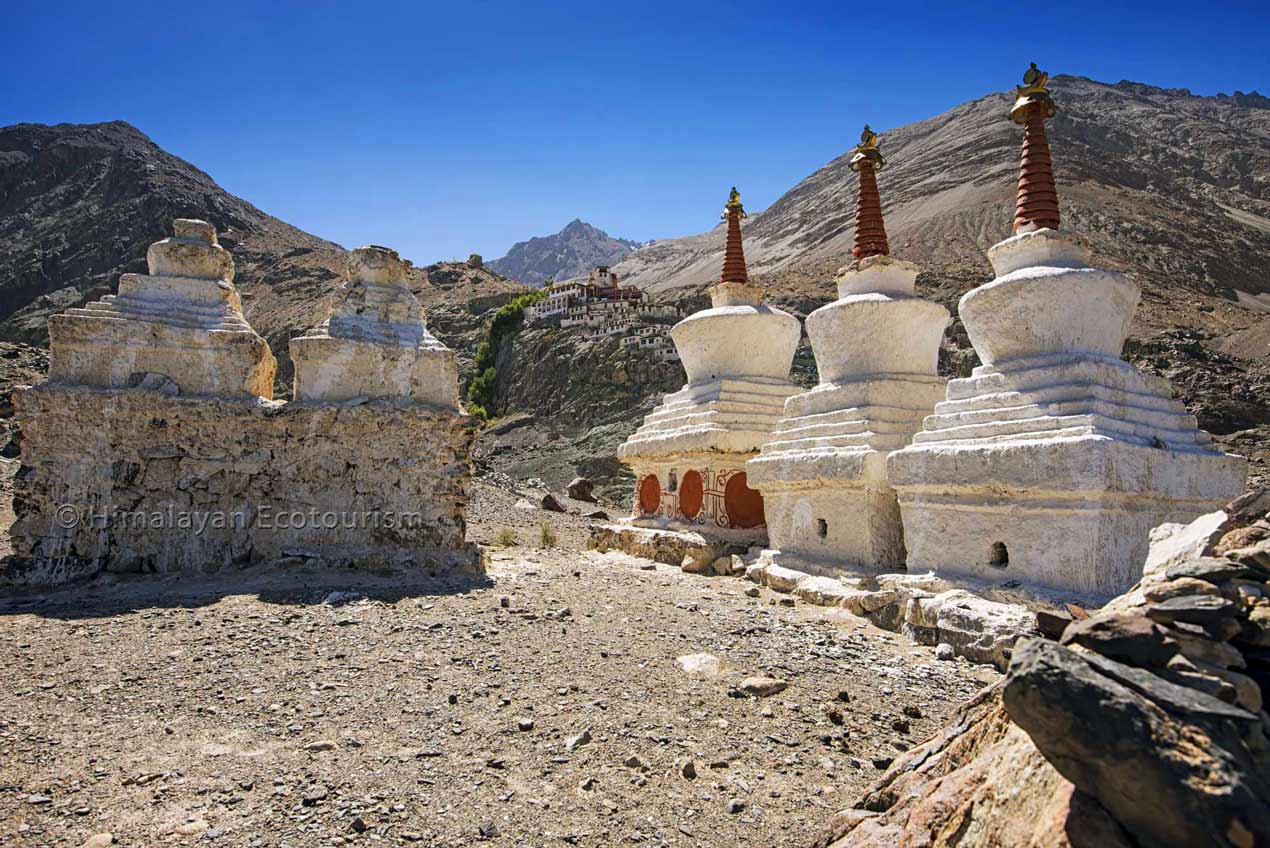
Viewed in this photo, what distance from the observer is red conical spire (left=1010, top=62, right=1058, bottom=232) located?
25.9 feet

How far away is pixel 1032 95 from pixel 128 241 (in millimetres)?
71522

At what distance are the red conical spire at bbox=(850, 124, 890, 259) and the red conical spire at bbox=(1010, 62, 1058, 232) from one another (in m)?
2.40

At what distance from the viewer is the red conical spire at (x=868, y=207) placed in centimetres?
1037

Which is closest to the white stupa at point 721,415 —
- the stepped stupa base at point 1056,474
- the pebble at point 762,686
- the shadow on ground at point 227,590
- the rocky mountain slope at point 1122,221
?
the stepped stupa base at point 1056,474

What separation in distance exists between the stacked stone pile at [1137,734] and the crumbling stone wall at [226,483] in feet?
23.8

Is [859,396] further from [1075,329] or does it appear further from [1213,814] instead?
[1213,814]

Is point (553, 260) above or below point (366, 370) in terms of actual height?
above

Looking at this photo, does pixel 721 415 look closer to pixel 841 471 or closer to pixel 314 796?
pixel 841 471

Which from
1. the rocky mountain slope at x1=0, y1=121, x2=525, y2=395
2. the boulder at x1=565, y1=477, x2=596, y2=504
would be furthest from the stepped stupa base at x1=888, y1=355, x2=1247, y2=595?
the rocky mountain slope at x1=0, y1=121, x2=525, y2=395

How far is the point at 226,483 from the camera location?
869 cm

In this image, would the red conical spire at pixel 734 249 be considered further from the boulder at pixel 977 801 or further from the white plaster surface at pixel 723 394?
the boulder at pixel 977 801

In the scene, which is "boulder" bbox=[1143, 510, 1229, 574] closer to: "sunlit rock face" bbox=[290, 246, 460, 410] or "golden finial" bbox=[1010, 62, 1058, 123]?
"golden finial" bbox=[1010, 62, 1058, 123]

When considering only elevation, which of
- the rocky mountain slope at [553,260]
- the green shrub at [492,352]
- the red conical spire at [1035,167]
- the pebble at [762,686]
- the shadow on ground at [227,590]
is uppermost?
the rocky mountain slope at [553,260]

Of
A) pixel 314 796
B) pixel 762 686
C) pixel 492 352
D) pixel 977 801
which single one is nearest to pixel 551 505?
pixel 762 686
